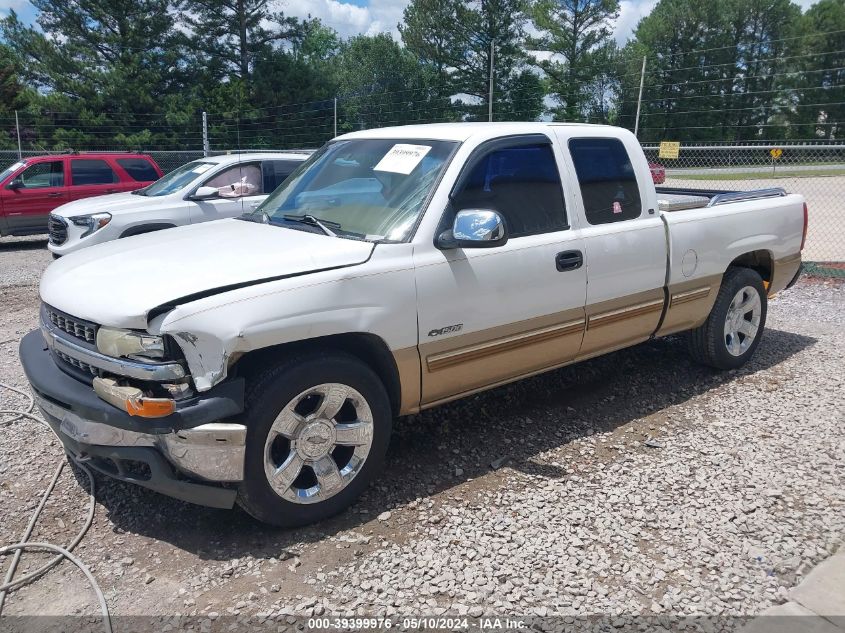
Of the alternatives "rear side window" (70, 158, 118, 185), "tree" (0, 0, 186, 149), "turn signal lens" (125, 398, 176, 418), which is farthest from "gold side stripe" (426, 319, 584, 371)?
"tree" (0, 0, 186, 149)

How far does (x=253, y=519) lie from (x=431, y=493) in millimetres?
944

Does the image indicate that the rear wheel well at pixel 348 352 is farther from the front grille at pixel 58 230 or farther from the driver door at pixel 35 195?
the driver door at pixel 35 195

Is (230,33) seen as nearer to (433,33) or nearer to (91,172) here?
(433,33)

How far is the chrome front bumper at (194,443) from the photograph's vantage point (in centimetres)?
298

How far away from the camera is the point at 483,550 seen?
324 cm

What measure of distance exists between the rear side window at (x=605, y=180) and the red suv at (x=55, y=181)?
11521 mm

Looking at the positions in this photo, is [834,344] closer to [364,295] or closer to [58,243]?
[364,295]

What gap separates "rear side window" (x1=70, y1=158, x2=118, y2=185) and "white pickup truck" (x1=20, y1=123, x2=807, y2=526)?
1075 centimetres

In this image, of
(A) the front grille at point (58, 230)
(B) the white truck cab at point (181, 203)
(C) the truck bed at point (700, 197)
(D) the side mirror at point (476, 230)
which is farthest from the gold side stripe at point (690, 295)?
(A) the front grille at point (58, 230)

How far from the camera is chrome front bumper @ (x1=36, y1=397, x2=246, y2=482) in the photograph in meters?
2.98

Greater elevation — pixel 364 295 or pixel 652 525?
pixel 364 295

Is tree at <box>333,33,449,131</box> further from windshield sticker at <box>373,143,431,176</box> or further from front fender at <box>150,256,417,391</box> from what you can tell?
front fender at <box>150,256,417,391</box>

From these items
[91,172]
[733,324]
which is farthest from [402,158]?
[91,172]

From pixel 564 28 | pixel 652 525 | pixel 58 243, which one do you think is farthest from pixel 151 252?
pixel 564 28
